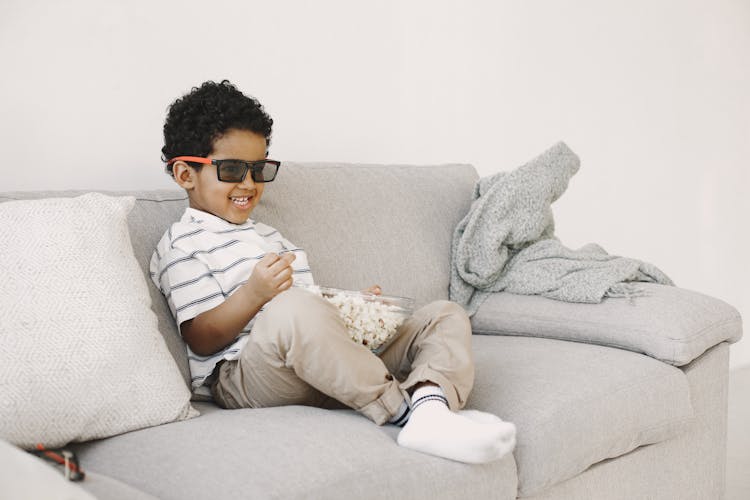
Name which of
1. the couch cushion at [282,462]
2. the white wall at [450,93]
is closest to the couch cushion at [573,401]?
the couch cushion at [282,462]

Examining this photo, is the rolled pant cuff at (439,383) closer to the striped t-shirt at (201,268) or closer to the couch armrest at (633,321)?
the striped t-shirt at (201,268)

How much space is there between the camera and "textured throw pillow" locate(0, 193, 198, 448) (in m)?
1.28

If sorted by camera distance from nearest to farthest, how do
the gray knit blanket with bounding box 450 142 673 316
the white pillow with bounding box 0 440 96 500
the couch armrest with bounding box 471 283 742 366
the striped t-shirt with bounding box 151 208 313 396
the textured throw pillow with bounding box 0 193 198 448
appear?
1. the white pillow with bounding box 0 440 96 500
2. the textured throw pillow with bounding box 0 193 198 448
3. the striped t-shirt with bounding box 151 208 313 396
4. the couch armrest with bounding box 471 283 742 366
5. the gray knit blanket with bounding box 450 142 673 316

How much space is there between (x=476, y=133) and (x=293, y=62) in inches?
38.3

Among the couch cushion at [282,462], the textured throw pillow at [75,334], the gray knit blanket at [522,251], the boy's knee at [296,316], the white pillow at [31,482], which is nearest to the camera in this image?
the white pillow at [31,482]

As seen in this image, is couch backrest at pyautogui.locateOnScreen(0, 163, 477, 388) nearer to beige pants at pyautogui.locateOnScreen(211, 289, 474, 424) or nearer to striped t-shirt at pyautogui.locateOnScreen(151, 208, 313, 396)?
striped t-shirt at pyautogui.locateOnScreen(151, 208, 313, 396)

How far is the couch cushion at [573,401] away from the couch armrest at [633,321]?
0.04 m

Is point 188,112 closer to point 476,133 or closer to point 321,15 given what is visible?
point 321,15

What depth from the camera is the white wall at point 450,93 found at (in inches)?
81.9

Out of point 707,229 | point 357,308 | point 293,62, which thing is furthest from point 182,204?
point 707,229

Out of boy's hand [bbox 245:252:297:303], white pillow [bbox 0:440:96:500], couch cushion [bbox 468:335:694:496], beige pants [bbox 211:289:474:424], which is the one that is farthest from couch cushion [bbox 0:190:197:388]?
white pillow [bbox 0:440:96:500]

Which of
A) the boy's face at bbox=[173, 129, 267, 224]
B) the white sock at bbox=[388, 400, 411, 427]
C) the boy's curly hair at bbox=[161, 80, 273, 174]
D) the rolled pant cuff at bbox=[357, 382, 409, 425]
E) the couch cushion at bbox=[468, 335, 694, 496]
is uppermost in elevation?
the boy's curly hair at bbox=[161, 80, 273, 174]

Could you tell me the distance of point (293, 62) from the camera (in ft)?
8.57

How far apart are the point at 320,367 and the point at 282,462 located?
0.91 feet
